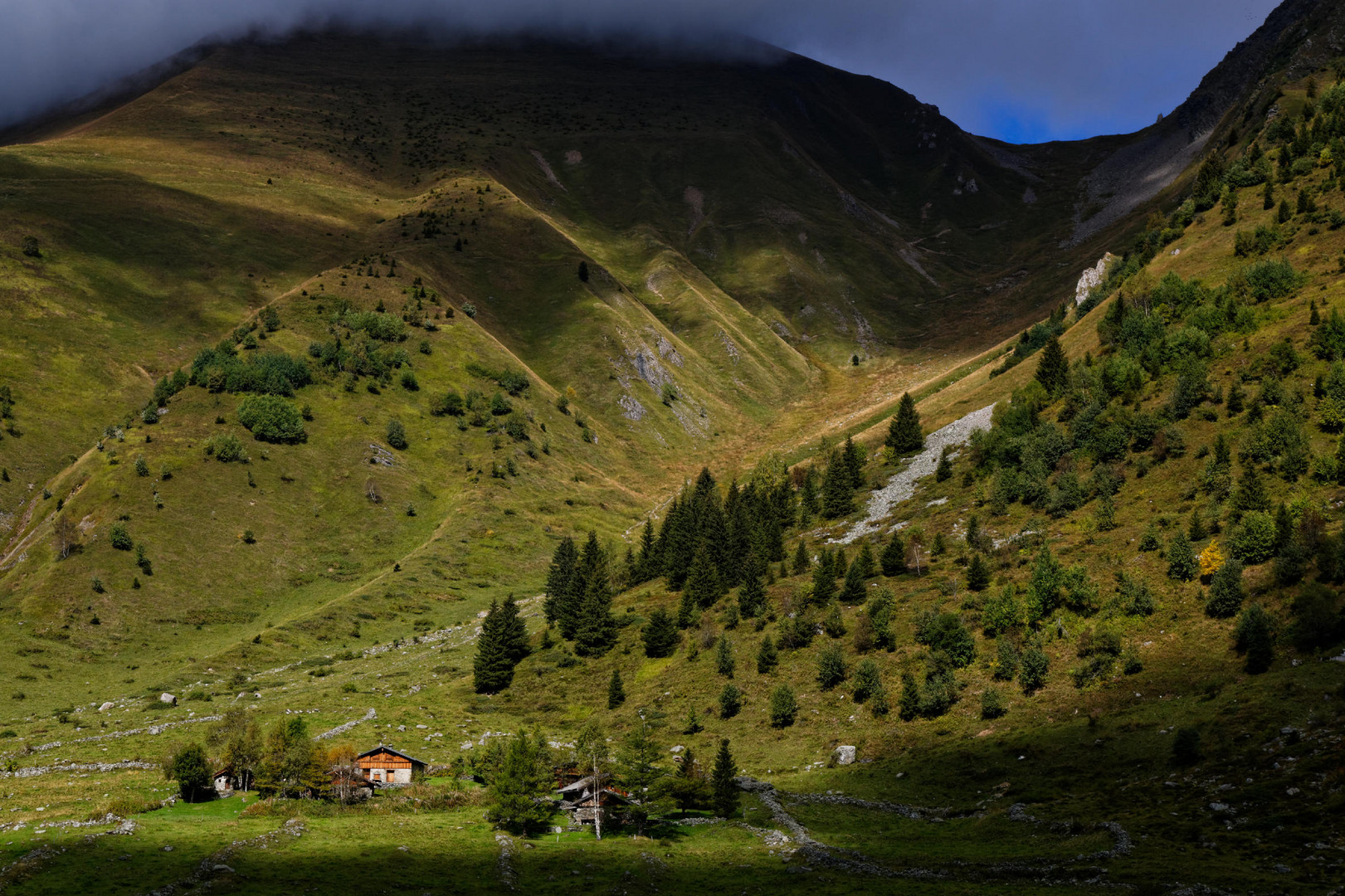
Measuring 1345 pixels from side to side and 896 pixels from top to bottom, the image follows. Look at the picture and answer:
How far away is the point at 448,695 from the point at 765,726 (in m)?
35.9

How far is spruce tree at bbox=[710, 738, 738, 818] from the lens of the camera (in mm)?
63031

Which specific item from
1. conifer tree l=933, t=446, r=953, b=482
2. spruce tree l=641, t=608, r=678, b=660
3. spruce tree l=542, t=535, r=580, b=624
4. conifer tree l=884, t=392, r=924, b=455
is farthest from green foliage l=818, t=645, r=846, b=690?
conifer tree l=884, t=392, r=924, b=455

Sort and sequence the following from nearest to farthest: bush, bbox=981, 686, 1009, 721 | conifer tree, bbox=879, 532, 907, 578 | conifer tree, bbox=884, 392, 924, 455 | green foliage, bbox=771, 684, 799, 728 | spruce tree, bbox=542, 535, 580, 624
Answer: bush, bbox=981, 686, 1009, 721 → green foliage, bbox=771, 684, 799, 728 → conifer tree, bbox=879, 532, 907, 578 → spruce tree, bbox=542, 535, 580, 624 → conifer tree, bbox=884, 392, 924, 455

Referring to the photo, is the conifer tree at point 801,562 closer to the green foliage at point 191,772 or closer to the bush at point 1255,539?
the bush at point 1255,539

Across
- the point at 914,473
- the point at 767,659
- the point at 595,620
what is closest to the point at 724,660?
the point at 767,659

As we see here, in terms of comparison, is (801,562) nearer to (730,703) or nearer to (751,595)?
(751,595)

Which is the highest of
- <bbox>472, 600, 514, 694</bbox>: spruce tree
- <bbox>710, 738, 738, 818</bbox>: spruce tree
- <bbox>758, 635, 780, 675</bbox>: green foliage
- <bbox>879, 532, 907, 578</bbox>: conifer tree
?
<bbox>879, 532, 907, 578</bbox>: conifer tree

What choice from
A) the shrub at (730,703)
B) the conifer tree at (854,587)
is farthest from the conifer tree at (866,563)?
the shrub at (730,703)

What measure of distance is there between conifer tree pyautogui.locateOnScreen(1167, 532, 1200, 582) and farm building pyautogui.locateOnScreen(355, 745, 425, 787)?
208ft

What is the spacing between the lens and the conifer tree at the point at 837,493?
124 meters

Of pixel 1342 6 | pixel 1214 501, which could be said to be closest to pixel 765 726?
pixel 1214 501

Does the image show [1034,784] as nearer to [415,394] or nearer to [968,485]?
[968,485]

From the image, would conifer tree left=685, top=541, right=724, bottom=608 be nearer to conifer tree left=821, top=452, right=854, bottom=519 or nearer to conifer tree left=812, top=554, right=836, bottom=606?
conifer tree left=812, top=554, right=836, bottom=606

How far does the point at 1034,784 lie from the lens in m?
59.4
